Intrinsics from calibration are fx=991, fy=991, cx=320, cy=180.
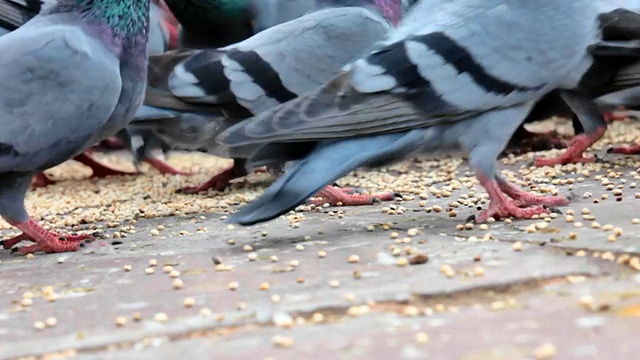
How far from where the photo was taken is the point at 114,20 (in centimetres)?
388

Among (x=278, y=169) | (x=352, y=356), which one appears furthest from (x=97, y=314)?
(x=278, y=169)

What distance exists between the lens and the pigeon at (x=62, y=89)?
3564 mm

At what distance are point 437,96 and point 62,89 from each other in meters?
1.36

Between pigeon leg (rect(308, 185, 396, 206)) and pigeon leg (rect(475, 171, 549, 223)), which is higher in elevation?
pigeon leg (rect(475, 171, 549, 223))

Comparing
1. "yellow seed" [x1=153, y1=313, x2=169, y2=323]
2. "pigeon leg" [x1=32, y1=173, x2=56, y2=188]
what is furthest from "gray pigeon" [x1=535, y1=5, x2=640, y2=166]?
"pigeon leg" [x1=32, y1=173, x2=56, y2=188]

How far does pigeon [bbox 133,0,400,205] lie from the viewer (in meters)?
4.88

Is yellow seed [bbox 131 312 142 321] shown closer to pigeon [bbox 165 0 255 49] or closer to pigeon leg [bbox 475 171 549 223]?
pigeon leg [bbox 475 171 549 223]

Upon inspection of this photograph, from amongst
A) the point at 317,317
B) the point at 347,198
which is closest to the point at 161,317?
the point at 317,317

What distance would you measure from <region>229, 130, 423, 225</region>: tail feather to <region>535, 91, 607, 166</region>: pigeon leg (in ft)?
6.87

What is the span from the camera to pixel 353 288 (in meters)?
2.50

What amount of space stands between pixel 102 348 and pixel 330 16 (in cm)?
322

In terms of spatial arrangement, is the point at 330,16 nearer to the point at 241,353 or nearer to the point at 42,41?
the point at 42,41

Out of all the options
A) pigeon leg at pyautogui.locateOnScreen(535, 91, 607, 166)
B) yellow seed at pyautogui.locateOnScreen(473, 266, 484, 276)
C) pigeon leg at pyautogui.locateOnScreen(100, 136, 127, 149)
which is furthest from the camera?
pigeon leg at pyautogui.locateOnScreen(100, 136, 127, 149)

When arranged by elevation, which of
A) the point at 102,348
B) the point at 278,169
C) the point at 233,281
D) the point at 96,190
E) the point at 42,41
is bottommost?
the point at 96,190
